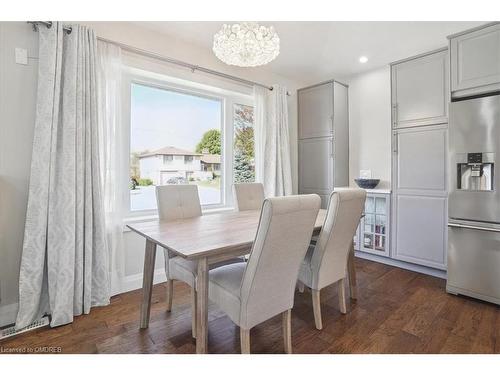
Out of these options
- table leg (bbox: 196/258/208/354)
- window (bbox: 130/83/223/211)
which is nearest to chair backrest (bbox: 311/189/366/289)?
table leg (bbox: 196/258/208/354)

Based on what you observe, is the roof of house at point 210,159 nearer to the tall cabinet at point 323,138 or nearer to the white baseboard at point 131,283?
the tall cabinet at point 323,138

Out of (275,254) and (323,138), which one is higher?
(323,138)

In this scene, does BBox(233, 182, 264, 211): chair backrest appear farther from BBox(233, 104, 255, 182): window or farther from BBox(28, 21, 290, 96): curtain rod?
BBox(28, 21, 290, 96): curtain rod

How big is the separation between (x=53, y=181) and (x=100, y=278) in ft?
2.85

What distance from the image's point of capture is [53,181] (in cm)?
202

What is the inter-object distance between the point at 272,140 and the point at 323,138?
77 cm

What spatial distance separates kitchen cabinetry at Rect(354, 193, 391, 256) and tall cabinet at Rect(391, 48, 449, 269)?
9cm

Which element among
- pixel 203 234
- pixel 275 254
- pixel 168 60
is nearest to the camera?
pixel 275 254

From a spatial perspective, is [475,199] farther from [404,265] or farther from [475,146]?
[404,265]

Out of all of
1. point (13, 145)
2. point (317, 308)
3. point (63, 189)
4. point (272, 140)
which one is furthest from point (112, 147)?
point (317, 308)

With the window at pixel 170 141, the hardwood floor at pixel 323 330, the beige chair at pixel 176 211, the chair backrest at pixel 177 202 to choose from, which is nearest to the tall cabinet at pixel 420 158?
the hardwood floor at pixel 323 330

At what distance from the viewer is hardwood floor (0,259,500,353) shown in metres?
1.71

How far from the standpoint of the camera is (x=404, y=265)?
318 cm
